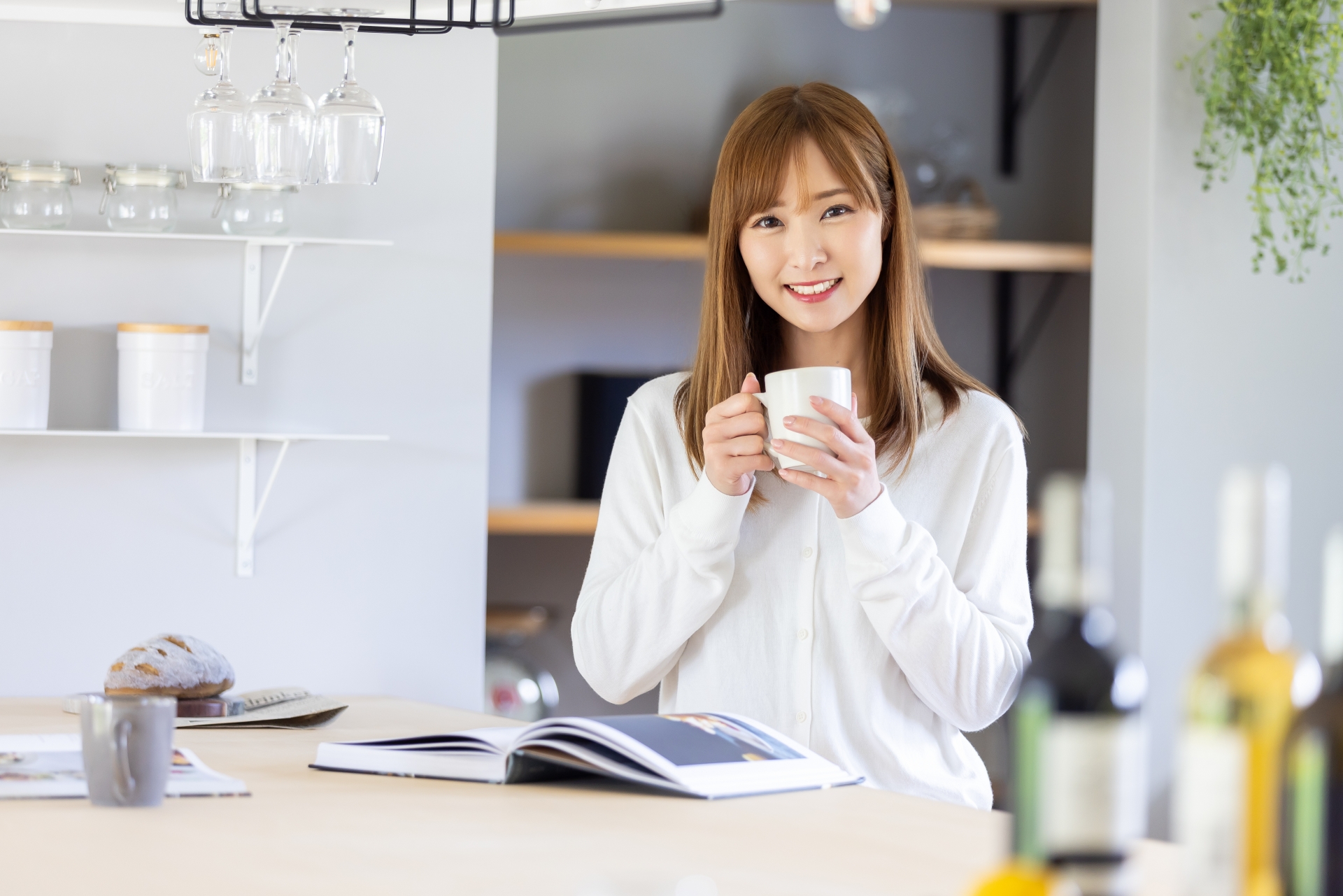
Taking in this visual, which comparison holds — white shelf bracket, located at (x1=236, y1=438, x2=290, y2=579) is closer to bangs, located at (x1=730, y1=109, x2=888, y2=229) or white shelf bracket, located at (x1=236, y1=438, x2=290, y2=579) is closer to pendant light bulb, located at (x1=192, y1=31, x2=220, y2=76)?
pendant light bulb, located at (x1=192, y1=31, x2=220, y2=76)

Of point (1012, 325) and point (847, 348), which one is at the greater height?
point (1012, 325)

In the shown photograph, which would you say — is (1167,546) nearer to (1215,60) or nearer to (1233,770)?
Result: (1215,60)

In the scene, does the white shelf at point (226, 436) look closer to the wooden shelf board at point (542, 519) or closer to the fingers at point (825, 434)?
the wooden shelf board at point (542, 519)

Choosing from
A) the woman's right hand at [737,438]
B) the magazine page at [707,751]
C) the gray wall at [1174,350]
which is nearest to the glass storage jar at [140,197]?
the woman's right hand at [737,438]

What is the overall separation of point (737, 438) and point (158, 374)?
3.94ft

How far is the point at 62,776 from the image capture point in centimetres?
123

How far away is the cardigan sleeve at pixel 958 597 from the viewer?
154 centimetres

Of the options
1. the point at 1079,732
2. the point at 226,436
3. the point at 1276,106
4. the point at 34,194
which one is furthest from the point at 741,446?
the point at 1276,106

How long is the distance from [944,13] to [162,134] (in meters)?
1.96

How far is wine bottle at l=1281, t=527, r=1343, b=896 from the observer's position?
0.52m

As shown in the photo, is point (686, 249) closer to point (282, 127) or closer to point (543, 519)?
point (543, 519)

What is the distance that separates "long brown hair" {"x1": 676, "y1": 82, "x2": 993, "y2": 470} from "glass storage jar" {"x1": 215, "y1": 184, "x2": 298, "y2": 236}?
95 cm

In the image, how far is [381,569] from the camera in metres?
2.59

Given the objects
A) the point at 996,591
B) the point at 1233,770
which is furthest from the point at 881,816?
the point at 1233,770
